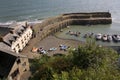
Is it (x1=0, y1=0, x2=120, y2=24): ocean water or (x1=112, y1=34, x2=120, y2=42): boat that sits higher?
(x1=0, y1=0, x2=120, y2=24): ocean water

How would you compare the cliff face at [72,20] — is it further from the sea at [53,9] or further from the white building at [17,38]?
the white building at [17,38]

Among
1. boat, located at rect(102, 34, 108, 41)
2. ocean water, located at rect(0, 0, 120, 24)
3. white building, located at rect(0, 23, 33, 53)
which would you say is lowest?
boat, located at rect(102, 34, 108, 41)

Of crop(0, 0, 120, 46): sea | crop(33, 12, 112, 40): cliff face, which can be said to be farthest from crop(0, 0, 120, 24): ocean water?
crop(33, 12, 112, 40): cliff face

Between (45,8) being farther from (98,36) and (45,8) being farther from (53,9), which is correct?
(98,36)

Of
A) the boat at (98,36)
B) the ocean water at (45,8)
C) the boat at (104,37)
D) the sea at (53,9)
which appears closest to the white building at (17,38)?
the sea at (53,9)

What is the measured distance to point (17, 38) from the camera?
61469 millimetres

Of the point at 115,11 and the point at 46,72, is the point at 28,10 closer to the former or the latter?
the point at 115,11

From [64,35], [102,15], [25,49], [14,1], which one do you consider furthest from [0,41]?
[14,1]

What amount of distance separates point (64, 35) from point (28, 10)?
3410 cm

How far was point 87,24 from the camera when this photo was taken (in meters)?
85.6

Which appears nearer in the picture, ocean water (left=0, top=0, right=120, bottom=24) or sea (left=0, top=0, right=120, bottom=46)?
sea (left=0, top=0, right=120, bottom=46)

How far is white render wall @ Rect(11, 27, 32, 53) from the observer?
59859 millimetres

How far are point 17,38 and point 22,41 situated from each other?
303 cm

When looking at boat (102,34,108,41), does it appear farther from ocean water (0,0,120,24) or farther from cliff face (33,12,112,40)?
ocean water (0,0,120,24)
